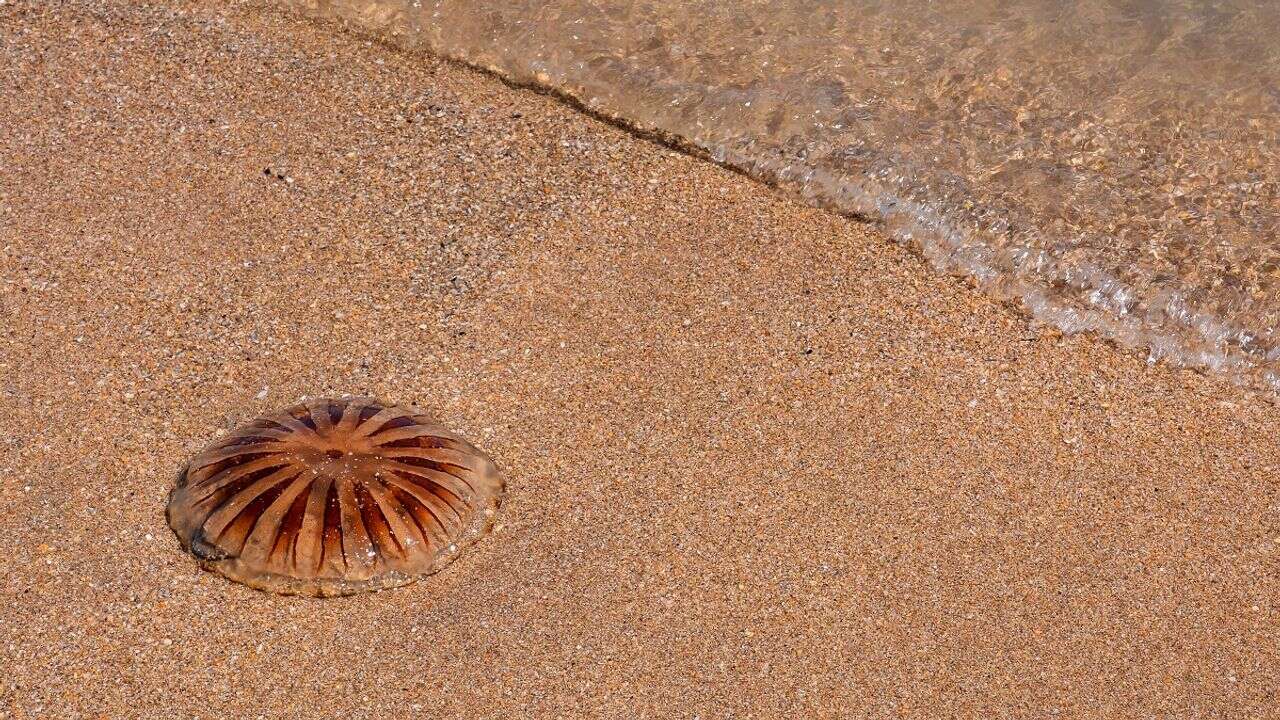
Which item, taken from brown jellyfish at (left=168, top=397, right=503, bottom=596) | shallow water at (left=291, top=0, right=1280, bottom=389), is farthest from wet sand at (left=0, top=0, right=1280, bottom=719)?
shallow water at (left=291, top=0, right=1280, bottom=389)

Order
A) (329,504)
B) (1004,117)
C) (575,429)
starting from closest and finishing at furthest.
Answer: (329,504)
(575,429)
(1004,117)

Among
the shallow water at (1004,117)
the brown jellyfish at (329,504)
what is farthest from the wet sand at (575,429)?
the shallow water at (1004,117)

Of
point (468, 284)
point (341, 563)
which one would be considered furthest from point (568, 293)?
point (341, 563)

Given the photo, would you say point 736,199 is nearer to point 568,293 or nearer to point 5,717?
point 568,293

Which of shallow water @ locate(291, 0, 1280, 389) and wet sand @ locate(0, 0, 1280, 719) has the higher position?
shallow water @ locate(291, 0, 1280, 389)

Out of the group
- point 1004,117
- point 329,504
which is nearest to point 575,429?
point 329,504

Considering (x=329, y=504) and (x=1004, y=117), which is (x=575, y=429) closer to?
(x=329, y=504)

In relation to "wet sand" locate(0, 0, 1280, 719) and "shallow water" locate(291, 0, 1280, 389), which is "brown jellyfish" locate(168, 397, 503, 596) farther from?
"shallow water" locate(291, 0, 1280, 389)
